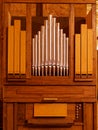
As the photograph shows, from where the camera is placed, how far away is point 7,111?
379 centimetres

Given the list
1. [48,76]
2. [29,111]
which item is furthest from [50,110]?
[48,76]

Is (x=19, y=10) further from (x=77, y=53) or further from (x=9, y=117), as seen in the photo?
(x=9, y=117)

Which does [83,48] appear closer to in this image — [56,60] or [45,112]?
[56,60]

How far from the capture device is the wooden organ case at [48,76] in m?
3.78

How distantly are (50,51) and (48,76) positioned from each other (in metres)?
0.32

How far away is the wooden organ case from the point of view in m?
3.78

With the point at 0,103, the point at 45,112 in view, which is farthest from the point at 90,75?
the point at 0,103

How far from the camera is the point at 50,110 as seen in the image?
12.4ft

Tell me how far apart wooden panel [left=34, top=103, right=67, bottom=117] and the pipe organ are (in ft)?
1.27

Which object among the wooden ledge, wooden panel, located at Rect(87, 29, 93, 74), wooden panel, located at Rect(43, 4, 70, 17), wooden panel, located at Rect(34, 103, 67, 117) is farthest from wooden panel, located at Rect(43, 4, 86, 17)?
the wooden ledge

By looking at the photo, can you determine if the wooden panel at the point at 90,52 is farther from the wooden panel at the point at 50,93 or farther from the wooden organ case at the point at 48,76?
the wooden panel at the point at 50,93

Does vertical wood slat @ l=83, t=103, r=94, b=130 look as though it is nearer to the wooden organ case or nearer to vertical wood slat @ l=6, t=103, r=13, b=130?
the wooden organ case

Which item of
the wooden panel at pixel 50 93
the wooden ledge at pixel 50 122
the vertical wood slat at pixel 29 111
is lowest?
the wooden ledge at pixel 50 122

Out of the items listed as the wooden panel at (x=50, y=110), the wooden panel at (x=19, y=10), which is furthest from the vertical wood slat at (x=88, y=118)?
the wooden panel at (x=19, y=10)
